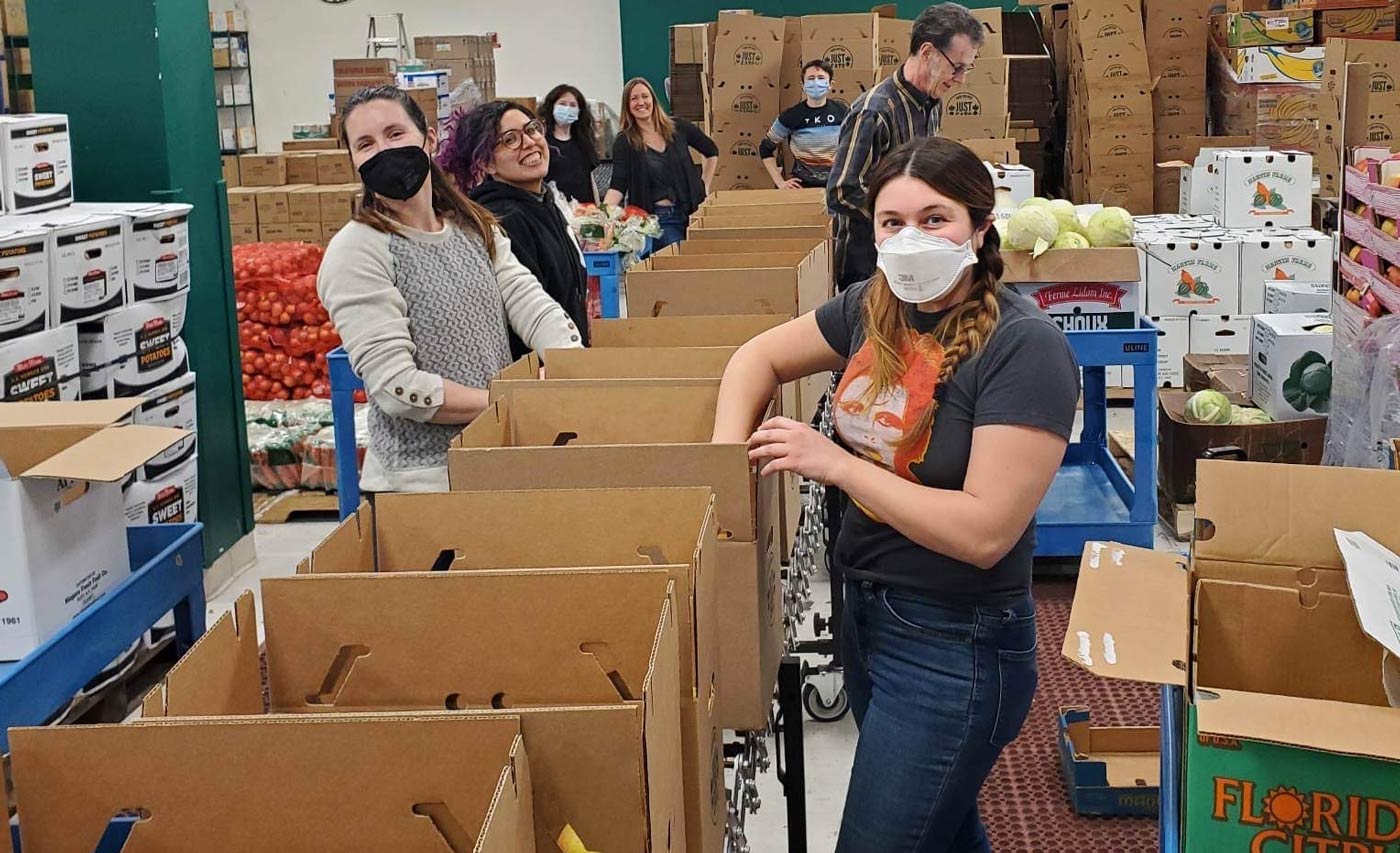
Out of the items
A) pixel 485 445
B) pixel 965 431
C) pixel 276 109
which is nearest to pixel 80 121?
pixel 485 445

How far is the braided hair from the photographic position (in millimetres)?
2027

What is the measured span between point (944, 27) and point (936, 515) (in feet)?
9.72

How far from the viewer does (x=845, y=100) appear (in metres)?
10.1

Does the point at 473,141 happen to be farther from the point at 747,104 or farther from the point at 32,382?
the point at 747,104

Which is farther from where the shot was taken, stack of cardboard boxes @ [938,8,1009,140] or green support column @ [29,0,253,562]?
stack of cardboard boxes @ [938,8,1009,140]

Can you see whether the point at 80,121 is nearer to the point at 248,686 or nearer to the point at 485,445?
the point at 485,445

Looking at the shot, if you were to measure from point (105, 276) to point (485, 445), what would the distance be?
245cm

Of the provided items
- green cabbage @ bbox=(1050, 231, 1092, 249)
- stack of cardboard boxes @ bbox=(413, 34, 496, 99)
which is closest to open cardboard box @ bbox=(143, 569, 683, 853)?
green cabbage @ bbox=(1050, 231, 1092, 249)

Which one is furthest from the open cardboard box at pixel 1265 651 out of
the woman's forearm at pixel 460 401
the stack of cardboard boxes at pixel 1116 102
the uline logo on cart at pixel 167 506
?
the stack of cardboard boxes at pixel 1116 102

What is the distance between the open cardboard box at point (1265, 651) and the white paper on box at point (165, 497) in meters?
3.15

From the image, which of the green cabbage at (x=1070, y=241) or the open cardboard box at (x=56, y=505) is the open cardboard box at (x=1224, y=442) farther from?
the open cardboard box at (x=56, y=505)

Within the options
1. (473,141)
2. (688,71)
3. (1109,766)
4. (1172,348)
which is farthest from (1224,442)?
(688,71)

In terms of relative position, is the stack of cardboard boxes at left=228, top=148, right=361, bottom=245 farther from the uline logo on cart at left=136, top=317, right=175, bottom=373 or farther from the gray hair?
the gray hair

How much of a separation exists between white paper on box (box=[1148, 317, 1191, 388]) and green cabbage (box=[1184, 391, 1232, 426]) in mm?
1495
